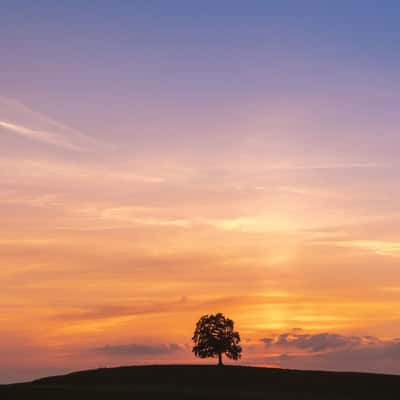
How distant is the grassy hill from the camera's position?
79312mm

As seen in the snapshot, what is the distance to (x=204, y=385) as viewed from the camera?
93.5 meters

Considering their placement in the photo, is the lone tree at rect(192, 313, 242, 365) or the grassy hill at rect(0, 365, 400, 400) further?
the lone tree at rect(192, 313, 242, 365)

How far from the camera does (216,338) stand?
113125 mm

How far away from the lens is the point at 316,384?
92688mm

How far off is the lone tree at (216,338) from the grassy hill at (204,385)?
5.70 m

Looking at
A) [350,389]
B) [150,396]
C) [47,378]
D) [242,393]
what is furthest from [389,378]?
[47,378]

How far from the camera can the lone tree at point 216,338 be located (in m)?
113

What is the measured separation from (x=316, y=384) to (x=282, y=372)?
977cm

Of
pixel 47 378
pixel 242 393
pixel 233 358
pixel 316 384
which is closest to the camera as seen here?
pixel 242 393

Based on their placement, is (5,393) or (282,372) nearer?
(5,393)

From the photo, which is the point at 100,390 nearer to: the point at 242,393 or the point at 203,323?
the point at 242,393

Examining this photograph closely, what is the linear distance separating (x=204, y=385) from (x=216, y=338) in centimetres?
1981

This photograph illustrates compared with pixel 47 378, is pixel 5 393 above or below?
below

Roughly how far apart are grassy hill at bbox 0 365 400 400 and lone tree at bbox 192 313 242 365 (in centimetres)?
570
